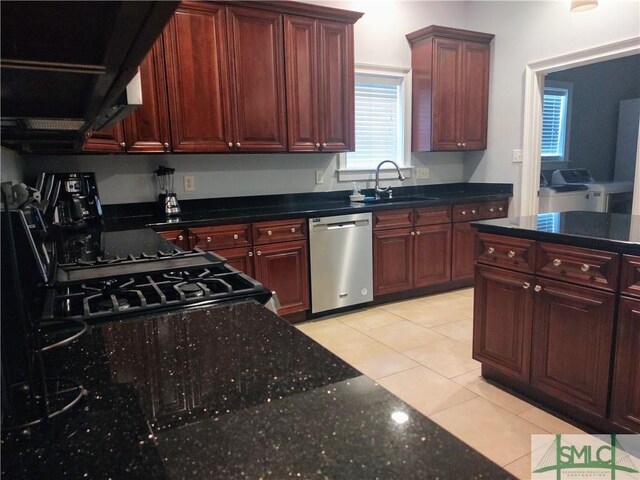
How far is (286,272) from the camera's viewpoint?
3.34 meters

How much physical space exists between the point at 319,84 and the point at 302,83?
0.50ft

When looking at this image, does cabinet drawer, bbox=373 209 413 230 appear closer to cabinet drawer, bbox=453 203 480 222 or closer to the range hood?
cabinet drawer, bbox=453 203 480 222

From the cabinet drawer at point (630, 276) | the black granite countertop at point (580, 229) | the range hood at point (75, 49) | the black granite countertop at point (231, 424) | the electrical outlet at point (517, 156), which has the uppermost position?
the range hood at point (75, 49)

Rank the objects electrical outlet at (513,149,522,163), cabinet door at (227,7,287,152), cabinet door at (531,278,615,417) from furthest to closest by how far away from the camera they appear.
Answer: electrical outlet at (513,149,522,163)
cabinet door at (227,7,287,152)
cabinet door at (531,278,615,417)

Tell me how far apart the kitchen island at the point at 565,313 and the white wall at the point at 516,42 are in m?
2.02

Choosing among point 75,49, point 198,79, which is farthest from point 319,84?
point 75,49

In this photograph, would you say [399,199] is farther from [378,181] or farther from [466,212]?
[466,212]

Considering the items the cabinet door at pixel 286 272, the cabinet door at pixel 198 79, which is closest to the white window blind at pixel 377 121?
the cabinet door at pixel 286 272

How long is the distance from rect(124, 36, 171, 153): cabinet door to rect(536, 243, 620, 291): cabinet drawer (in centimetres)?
246

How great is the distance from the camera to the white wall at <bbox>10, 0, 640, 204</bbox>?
3.31 metres

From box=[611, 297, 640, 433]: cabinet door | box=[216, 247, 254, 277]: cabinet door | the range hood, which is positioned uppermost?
the range hood

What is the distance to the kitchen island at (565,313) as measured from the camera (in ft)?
5.90

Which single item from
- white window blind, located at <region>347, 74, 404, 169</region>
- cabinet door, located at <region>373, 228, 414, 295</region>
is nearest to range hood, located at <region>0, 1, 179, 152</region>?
cabinet door, located at <region>373, 228, 414, 295</region>

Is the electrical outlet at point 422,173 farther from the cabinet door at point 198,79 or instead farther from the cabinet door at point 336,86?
the cabinet door at point 198,79
